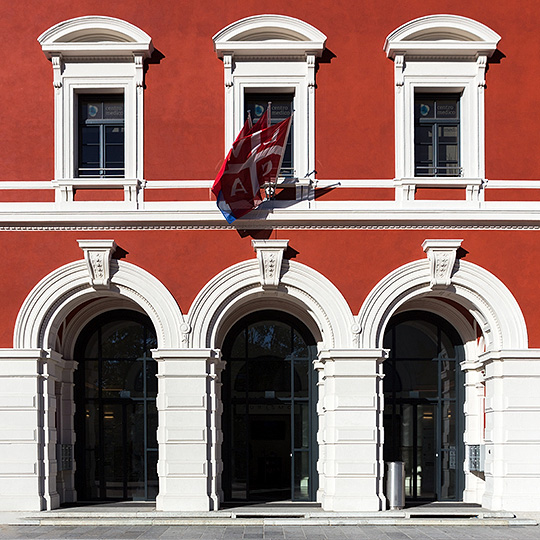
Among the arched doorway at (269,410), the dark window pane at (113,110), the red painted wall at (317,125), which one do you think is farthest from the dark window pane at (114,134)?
the arched doorway at (269,410)

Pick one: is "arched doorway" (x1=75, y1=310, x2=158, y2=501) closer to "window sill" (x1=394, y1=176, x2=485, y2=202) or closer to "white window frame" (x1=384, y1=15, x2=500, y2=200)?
"window sill" (x1=394, y1=176, x2=485, y2=202)

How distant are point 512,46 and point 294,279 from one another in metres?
6.84

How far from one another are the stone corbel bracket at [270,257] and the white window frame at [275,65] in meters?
1.59

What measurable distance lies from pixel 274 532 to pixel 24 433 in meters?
5.52

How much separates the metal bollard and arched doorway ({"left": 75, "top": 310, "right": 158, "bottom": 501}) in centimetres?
529

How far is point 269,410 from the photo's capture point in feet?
62.3

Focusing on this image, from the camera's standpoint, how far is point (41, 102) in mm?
17578

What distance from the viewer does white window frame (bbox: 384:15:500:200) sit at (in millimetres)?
17344

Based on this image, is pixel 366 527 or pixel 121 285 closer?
pixel 366 527

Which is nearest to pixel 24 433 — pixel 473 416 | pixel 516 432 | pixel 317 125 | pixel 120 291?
pixel 120 291

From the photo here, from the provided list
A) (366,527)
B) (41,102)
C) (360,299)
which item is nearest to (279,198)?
(360,299)

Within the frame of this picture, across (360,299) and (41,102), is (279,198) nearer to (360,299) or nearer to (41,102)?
(360,299)

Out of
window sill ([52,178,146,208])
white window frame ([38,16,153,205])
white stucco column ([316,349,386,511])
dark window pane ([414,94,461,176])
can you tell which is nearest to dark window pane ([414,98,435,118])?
dark window pane ([414,94,461,176])

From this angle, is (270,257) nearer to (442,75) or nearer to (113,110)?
(113,110)
